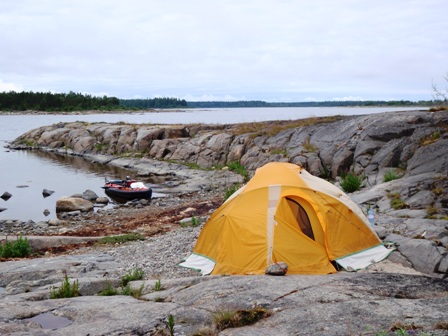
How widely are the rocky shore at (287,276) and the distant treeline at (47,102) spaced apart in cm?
13674

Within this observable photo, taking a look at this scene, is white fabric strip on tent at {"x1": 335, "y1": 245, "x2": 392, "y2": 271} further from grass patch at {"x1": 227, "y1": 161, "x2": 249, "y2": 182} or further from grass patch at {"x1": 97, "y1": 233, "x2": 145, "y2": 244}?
grass patch at {"x1": 227, "y1": 161, "x2": 249, "y2": 182}

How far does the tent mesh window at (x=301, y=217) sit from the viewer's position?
1205 cm

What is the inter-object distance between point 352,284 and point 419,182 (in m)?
9.08

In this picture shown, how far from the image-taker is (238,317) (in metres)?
7.35

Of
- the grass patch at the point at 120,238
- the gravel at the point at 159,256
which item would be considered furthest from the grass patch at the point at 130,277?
the grass patch at the point at 120,238

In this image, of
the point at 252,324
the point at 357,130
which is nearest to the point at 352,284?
the point at 252,324

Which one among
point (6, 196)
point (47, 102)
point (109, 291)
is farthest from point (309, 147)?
point (47, 102)

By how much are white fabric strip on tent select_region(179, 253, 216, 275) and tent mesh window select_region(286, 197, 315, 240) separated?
2.31 meters

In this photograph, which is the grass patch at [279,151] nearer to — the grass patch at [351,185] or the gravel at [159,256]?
the grass patch at [351,185]

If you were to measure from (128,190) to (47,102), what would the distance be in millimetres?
141335

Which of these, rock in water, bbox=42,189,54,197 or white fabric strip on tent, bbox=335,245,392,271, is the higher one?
white fabric strip on tent, bbox=335,245,392,271

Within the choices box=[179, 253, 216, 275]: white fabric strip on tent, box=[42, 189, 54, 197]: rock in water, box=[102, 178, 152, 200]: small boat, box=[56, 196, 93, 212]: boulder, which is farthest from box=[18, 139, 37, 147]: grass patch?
box=[179, 253, 216, 275]: white fabric strip on tent

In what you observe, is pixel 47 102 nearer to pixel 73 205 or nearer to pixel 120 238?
pixel 73 205

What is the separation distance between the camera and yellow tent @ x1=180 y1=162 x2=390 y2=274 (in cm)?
1141
